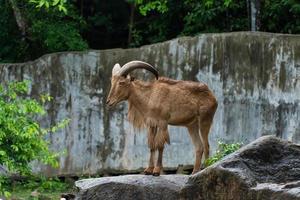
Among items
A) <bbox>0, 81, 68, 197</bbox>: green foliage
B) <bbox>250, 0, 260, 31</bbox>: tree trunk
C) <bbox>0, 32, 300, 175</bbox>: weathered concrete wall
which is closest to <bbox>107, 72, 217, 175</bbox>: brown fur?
<bbox>0, 81, 68, 197</bbox>: green foliage

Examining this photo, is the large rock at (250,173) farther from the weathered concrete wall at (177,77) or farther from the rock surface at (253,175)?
the weathered concrete wall at (177,77)

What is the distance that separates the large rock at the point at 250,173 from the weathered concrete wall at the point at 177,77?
5366 mm

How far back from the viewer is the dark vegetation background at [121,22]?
16.2 meters

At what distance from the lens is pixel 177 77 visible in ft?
A: 46.2

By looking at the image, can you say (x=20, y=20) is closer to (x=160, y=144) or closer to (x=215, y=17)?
(x=215, y=17)

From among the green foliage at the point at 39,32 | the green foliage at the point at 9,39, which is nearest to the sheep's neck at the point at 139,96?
the green foliage at the point at 39,32

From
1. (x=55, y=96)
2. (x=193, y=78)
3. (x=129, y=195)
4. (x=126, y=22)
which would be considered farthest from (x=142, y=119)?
(x=126, y=22)

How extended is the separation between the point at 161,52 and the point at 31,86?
228cm

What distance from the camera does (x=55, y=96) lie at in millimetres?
14836

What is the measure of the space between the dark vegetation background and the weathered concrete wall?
164 cm

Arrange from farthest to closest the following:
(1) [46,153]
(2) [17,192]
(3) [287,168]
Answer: (2) [17,192]
(1) [46,153]
(3) [287,168]

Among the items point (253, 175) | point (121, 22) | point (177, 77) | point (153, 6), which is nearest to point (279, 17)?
point (153, 6)

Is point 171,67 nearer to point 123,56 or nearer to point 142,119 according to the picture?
point 123,56

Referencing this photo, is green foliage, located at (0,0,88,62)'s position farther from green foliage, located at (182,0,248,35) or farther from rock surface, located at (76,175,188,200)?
rock surface, located at (76,175,188,200)
